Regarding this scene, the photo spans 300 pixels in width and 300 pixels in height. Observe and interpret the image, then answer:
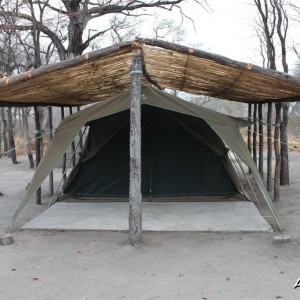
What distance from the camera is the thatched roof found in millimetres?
4973

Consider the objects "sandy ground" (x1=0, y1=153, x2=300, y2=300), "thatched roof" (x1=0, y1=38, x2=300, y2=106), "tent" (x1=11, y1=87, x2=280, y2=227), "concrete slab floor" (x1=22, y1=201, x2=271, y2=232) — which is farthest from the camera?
"tent" (x1=11, y1=87, x2=280, y2=227)

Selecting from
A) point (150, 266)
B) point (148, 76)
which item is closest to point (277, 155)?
point (148, 76)

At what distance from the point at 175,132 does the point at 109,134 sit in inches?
49.1

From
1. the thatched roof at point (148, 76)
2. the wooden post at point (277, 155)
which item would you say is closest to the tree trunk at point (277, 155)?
the wooden post at point (277, 155)

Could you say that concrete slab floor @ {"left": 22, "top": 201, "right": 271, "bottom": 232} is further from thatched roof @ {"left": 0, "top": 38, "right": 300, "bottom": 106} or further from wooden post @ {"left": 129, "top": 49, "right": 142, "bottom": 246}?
thatched roof @ {"left": 0, "top": 38, "right": 300, "bottom": 106}

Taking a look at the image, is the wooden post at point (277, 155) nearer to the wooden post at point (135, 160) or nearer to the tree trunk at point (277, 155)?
the tree trunk at point (277, 155)

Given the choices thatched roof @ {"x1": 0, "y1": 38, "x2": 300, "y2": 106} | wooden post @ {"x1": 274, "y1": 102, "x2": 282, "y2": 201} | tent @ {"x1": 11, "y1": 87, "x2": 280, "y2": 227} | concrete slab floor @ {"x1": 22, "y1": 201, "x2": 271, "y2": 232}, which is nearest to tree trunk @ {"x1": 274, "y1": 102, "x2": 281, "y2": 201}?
wooden post @ {"x1": 274, "y1": 102, "x2": 282, "y2": 201}

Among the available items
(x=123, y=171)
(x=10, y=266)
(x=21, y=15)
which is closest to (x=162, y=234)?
(x=10, y=266)

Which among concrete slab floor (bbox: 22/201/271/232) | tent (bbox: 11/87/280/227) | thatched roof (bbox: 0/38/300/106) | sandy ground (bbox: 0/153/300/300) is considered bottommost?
sandy ground (bbox: 0/153/300/300)

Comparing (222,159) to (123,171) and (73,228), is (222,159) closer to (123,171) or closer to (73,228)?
(123,171)

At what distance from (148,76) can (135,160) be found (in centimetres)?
189

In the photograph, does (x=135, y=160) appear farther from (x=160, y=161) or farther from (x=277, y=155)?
(x=277, y=155)

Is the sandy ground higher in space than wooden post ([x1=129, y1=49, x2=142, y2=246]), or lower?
lower

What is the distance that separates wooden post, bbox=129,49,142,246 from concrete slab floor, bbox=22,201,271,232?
0.74m
